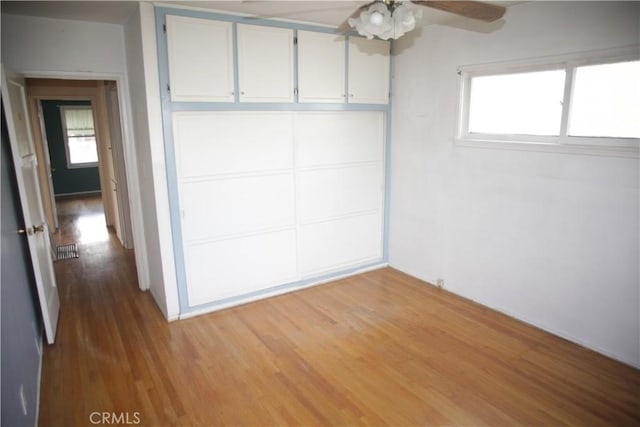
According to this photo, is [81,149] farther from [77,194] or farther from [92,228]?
[92,228]

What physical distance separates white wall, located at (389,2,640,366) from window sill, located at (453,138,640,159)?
0.03 meters

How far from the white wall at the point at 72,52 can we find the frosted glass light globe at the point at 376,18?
210cm

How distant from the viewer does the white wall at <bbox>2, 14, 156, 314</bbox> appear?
3125 millimetres

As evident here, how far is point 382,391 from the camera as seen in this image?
8.20 feet

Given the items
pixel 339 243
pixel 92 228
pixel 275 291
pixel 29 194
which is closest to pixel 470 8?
pixel 339 243

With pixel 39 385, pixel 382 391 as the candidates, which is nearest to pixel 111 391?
pixel 39 385

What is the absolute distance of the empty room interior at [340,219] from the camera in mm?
2451

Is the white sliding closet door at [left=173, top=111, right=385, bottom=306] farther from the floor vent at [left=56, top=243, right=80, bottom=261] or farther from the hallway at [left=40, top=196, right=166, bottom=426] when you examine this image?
the floor vent at [left=56, top=243, right=80, bottom=261]

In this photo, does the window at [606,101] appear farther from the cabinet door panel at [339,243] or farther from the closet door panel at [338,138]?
the cabinet door panel at [339,243]

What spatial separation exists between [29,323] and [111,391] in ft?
2.27

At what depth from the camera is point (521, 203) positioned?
10.5ft

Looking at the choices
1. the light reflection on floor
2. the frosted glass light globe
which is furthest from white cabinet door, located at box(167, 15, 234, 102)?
the light reflection on floor

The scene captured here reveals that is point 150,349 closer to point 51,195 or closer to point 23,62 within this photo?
point 23,62

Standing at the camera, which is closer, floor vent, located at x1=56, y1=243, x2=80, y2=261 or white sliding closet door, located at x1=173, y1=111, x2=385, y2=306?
white sliding closet door, located at x1=173, y1=111, x2=385, y2=306
